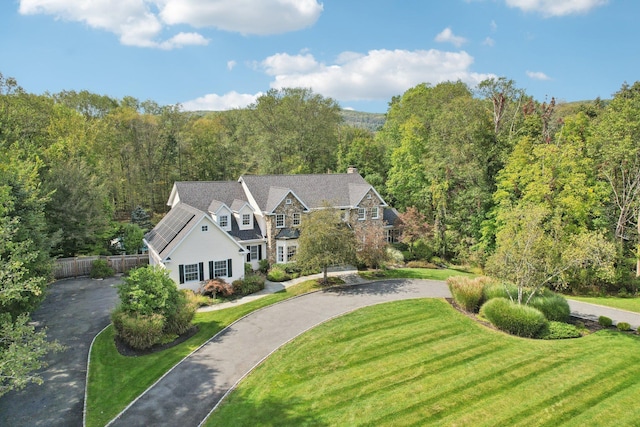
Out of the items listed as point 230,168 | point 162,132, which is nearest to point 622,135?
point 230,168

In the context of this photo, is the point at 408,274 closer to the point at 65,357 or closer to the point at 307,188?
the point at 307,188

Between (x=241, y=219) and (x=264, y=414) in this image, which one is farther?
(x=241, y=219)

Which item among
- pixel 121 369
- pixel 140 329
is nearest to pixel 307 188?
pixel 140 329

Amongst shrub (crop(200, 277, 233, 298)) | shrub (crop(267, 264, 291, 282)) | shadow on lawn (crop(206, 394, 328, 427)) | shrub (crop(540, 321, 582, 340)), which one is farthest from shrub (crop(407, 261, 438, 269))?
shadow on lawn (crop(206, 394, 328, 427))

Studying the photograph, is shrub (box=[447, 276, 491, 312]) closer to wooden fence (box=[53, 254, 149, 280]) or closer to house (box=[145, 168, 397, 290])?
house (box=[145, 168, 397, 290])

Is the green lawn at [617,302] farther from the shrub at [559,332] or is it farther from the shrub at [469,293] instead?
the shrub at [469,293]

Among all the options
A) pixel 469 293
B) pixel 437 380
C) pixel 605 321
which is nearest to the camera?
pixel 437 380

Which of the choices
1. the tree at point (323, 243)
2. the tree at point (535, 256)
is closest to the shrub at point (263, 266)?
the tree at point (323, 243)
